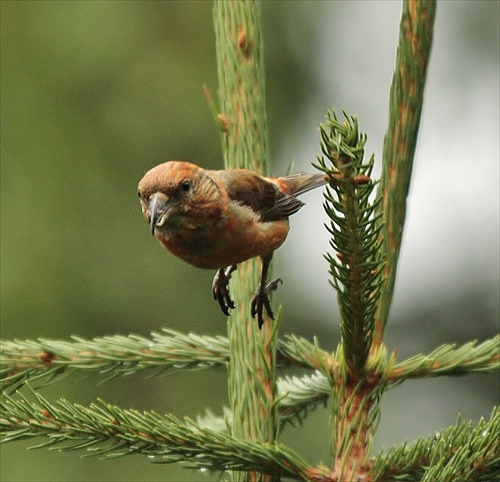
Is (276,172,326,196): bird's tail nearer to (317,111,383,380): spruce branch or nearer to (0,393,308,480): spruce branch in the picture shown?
(317,111,383,380): spruce branch

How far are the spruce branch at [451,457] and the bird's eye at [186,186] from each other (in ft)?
3.99

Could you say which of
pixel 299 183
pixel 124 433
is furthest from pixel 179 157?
pixel 124 433

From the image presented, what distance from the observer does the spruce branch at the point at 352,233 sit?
217 cm

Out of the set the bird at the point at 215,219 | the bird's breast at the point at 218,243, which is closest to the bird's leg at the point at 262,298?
the bird at the point at 215,219

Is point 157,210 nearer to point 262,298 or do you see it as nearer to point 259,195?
point 262,298

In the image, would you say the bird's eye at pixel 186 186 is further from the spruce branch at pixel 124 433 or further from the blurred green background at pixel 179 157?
the blurred green background at pixel 179 157

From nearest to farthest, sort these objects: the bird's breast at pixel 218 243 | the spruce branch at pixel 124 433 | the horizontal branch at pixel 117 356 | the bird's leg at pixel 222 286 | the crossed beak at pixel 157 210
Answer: the spruce branch at pixel 124 433
the horizontal branch at pixel 117 356
the crossed beak at pixel 157 210
the bird's breast at pixel 218 243
the bird's leg at pixel 222 286

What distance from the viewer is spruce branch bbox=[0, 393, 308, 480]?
2396mm

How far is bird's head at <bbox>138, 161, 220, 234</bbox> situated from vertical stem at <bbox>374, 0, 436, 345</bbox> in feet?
2.37

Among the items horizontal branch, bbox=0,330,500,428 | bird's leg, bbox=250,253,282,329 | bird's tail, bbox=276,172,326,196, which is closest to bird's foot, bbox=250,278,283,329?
bird's leg, bbox=250,253,282,329

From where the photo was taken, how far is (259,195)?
3.73 m

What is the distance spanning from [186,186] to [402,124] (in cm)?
80

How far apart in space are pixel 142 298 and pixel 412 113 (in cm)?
656

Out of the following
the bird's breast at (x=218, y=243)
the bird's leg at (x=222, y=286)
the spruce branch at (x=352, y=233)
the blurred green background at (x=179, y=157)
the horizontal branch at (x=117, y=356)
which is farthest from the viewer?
the blurred green background at (x=179, y=157)
